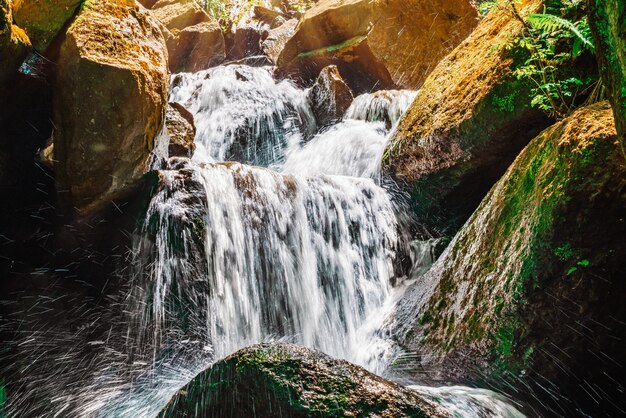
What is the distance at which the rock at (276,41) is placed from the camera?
1443 cm

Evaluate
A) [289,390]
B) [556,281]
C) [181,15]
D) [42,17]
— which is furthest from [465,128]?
[181,15]

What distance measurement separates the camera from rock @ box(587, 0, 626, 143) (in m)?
1.80

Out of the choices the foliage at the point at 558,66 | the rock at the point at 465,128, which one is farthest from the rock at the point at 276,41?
the foliage at the point at 558,66

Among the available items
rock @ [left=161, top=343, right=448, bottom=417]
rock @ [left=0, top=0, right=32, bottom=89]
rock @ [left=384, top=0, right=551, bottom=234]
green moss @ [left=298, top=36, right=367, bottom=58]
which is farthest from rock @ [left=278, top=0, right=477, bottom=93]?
rock @ [left=161, top=343, right=448, bottom=417]

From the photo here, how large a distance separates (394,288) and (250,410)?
132 inches

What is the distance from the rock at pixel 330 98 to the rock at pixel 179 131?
3.57 m

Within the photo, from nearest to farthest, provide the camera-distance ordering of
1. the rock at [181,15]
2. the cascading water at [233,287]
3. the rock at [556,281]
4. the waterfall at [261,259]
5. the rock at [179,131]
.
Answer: the rock at [556,281] < the cascading water at [233,287] < the waterfall at [261,259] < the rock at [179,131] < the rock at [181,15]

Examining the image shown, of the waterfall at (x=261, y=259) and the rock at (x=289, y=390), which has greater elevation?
the waterfall at (x=261, y=259)

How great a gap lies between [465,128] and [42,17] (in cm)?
468

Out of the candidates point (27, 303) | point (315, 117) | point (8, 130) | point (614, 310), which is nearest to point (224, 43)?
point (315, 117)

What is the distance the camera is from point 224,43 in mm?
14883

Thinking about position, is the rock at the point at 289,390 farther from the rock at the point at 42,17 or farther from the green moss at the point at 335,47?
the green moss at the point at 335,47

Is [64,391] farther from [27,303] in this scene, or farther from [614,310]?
[614,310]

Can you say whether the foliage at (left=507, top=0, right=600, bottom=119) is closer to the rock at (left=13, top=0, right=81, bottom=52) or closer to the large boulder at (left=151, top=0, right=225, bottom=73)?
the rock at (left=13, top=0, right=81, bottom=52)
